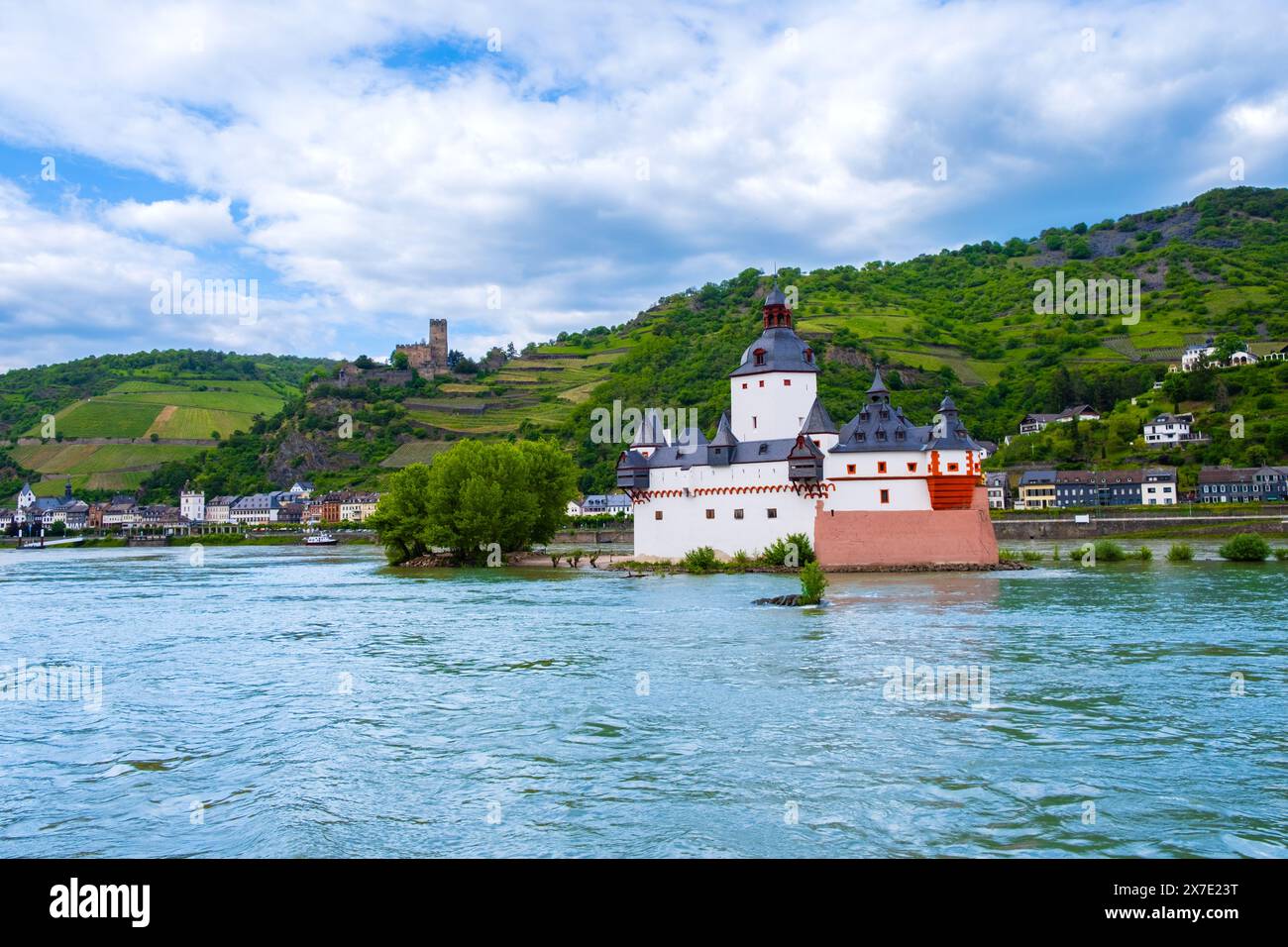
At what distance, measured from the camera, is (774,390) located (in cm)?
5250

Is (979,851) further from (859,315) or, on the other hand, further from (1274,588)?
(859,315)

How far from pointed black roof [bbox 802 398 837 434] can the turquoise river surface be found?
19.9m

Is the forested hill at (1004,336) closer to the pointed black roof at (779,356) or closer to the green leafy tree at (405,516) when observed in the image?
the green leafy tree at (405,516)

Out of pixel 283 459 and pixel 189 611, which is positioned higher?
pixel 283 459

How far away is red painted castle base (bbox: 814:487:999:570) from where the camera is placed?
154 ft

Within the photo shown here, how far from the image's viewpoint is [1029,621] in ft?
89.4

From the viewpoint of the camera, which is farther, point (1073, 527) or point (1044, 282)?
point (1044, 282)

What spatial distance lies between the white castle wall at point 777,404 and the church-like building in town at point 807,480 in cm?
6

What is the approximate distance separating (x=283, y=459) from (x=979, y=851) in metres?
167

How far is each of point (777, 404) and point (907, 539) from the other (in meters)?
9.91

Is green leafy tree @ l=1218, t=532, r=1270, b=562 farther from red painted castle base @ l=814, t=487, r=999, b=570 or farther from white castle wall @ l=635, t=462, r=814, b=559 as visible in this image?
white castle wall @ l=635, t=462, r=814, b=559

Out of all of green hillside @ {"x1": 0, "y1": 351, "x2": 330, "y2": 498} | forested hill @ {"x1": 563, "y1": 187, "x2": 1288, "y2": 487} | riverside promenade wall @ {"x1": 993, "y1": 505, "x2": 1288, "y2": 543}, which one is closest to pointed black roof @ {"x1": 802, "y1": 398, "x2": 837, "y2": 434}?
riverside promenade wall @ {"x1": 993, "y1": 505, "x2": 1288, "y2": 543}
